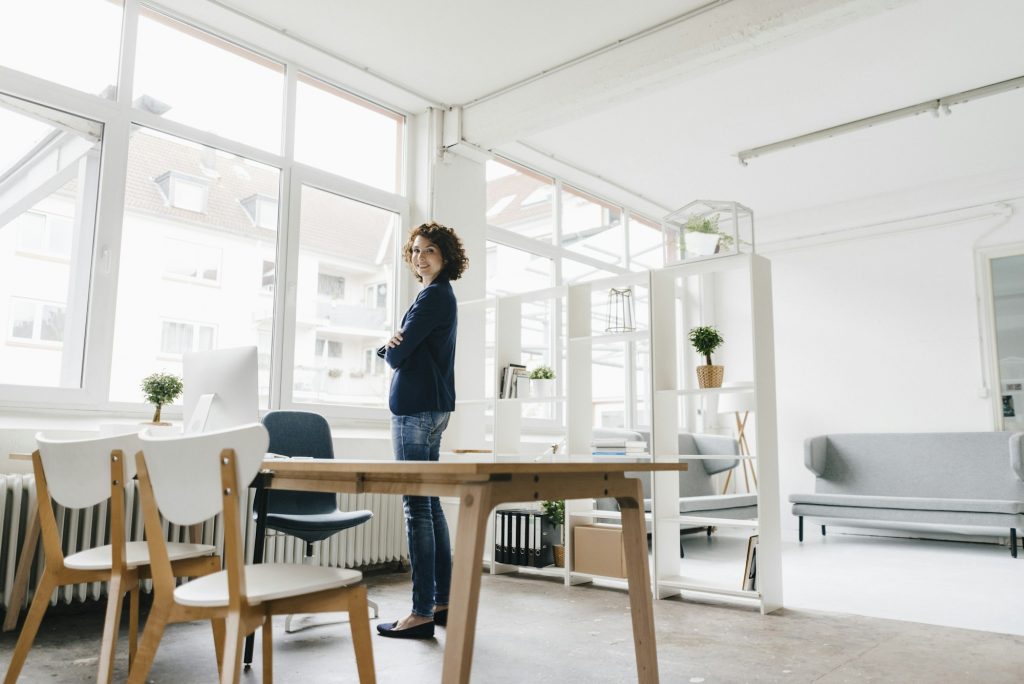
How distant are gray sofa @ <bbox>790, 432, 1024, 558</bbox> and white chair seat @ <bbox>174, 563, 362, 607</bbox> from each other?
535 cm

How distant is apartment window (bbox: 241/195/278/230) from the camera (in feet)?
14.8

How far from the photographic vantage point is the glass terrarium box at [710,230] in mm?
4016

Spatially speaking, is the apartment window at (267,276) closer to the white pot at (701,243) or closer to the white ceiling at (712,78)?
the white ceiling at (712,78)

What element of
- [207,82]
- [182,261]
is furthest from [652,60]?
[182,261]

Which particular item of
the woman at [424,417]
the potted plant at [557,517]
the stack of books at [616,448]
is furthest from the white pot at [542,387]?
the woman at [424,417]

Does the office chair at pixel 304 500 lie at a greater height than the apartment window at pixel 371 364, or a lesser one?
lesser

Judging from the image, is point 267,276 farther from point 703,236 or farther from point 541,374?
point 703,236

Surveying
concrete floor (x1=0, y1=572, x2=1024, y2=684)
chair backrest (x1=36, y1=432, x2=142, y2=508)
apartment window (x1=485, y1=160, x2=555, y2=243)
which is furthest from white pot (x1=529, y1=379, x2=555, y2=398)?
chair backrest (x1=36, y1=432, x2=142, y2=508)

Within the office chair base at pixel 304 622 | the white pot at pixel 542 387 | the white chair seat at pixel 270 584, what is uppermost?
the white pot at pixel 542 387

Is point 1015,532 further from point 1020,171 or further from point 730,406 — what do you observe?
point 1020,171

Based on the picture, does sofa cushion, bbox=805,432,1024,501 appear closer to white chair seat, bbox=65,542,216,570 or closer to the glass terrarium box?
the glass terrarium box

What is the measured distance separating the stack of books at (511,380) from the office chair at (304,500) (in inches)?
50.2

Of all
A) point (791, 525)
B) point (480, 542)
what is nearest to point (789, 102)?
point (791, 525)

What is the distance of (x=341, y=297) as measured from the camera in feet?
16.1
